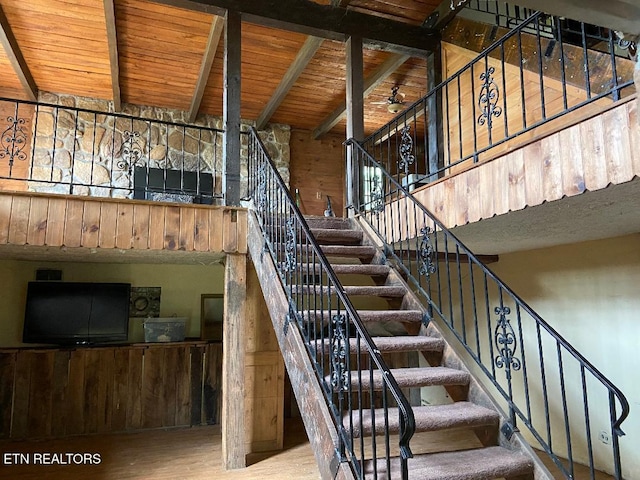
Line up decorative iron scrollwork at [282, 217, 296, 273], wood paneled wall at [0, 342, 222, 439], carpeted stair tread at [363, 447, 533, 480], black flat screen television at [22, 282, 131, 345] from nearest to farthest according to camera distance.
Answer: carpeted stair tread at [363, 447, 533, 480]
decorative iron scrollwork at [282, 217, 296, 273]
wood paneled wall at [0, 342, 222, 439]
black flat screen television at [22, 282, 131, 345]

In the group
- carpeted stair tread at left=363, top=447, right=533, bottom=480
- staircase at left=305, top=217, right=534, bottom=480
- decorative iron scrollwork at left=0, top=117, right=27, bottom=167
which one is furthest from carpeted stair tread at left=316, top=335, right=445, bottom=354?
decorative iron scrollwork at left=0, top=117, right=27, bottom=167

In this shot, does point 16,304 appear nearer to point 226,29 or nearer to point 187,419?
point 187,419

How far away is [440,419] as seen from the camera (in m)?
2.28

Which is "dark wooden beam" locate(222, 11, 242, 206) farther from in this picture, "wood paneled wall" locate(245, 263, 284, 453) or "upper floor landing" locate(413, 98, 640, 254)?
"upper floor landing" locate(413, 98, 640, 254)

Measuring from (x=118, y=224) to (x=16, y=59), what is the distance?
10.0ft

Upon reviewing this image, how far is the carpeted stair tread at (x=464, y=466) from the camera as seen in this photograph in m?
2.00

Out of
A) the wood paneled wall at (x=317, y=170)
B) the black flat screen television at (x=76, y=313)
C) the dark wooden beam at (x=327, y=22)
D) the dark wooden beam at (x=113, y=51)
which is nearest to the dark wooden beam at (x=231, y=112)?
the dark wooden beam at (x=327, y=22)

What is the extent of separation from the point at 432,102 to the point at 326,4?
155 centimetres

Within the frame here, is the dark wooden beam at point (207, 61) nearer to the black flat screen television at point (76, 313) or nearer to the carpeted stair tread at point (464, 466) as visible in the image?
the black flat screen television at point (76, 313)

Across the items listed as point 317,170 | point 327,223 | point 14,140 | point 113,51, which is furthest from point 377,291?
point 317,170

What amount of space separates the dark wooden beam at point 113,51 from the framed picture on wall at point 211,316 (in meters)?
2.91

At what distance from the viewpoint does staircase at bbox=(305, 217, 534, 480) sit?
82.0 inches

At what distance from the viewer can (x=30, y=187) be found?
19.6ft

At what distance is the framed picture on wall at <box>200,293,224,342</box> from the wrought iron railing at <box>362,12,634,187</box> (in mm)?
2965
